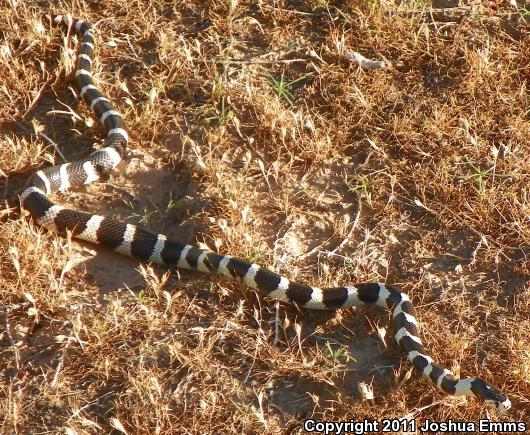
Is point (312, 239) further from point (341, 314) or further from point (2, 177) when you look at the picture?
point (2, 177)

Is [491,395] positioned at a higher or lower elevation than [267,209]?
lower

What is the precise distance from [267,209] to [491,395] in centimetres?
219

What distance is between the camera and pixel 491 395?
443cm

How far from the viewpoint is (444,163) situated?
5.91 m

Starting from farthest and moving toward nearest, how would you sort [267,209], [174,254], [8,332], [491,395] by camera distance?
[267,209] → [174,254] → [8,332] → [491,395]

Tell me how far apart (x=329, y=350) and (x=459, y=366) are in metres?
0.81

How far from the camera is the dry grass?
469 centimetres

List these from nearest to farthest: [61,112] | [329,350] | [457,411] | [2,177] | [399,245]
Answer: [457,411] < [329,350] < [399,245] < [2,177] < [61,112]

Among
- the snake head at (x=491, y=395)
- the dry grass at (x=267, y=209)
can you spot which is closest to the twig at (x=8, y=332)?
the dry grass at (x=267, y=209)

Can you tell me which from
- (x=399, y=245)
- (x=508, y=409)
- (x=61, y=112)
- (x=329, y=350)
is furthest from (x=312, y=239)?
(x=61, y=112)

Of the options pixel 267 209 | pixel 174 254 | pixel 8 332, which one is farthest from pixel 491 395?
pixel 8 332

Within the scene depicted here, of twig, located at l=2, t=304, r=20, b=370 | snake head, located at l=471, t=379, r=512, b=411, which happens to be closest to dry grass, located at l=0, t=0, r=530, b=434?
twig, located at l=2, t=304, r=20, b=370

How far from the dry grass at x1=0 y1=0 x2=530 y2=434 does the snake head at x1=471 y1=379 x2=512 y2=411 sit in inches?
6.4

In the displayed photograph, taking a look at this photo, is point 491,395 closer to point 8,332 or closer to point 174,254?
point 174,254
